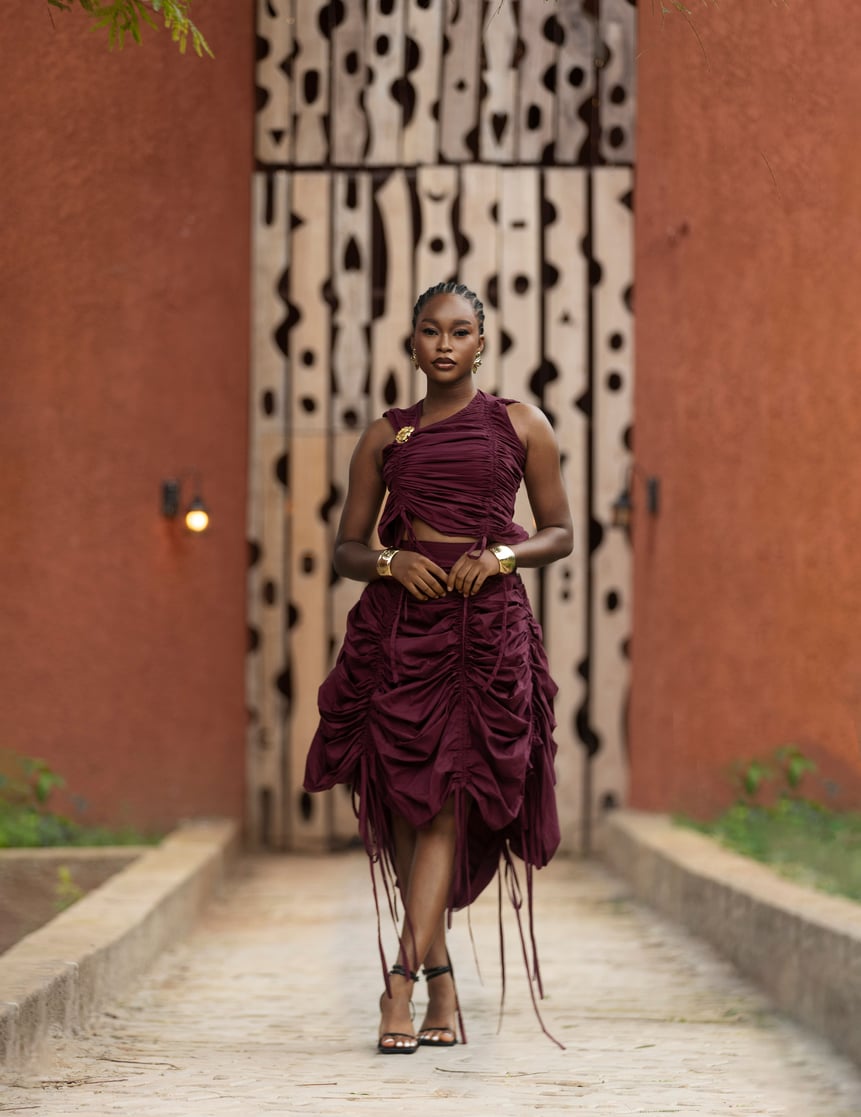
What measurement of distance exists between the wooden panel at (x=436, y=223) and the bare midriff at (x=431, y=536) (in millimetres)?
4068

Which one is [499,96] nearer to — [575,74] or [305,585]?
[575,74]

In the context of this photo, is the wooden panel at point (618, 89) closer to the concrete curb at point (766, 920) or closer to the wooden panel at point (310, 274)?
the wooden panel at point (310, 274)

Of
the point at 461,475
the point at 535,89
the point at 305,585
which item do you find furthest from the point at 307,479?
the point at 461,475

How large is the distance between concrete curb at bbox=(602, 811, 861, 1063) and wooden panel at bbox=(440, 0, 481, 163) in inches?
129

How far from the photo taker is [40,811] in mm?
7016

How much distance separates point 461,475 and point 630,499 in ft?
12.9

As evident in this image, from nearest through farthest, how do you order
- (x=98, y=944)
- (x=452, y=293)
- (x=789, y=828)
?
(x=452, y=293) → (x=98, y=944) → (x=789, y=828)

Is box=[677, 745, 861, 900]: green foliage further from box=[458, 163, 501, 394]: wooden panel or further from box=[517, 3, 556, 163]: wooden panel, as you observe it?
box=[517, 3, 556, 163]: wooden panel

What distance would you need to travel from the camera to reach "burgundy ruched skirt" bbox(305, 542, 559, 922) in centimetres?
371

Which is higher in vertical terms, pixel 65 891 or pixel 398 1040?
pixel 398 1040

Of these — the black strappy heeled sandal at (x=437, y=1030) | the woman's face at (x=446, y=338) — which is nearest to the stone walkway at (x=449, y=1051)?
the black strappy heeled sandal at (x=437, y=1030)

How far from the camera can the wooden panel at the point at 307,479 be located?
7656mm

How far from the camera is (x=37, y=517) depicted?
23.3 ft

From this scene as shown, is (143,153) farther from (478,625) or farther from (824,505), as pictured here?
(478,625)
